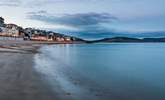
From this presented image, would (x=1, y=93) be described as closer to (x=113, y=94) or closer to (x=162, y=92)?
(x=113, y=94)

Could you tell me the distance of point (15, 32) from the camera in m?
200

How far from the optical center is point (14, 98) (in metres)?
8.01

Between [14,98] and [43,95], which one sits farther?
[43,95]

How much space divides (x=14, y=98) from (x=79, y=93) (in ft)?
7.39

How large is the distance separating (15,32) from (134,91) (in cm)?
19670

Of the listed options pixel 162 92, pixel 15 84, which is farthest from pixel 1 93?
pixel 162 92

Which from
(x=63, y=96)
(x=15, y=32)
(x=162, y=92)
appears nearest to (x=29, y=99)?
(x=63, y=96)

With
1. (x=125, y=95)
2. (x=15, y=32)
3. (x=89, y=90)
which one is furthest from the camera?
(x=15, y=32)

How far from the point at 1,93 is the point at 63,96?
1.96 meters

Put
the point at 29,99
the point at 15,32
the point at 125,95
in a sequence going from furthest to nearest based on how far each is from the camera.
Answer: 1. the point at 15,32
2. the point at 125,95
3. the point at 29,99

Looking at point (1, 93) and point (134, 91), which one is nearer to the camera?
point (1, 93)

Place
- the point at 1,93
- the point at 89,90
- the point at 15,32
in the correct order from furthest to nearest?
1. the point at 15,32
2. the point at 89,90
3. the point at 1,93

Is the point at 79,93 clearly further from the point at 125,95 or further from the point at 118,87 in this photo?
the point at 118,87

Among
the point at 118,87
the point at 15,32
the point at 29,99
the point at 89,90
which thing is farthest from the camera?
the point at 15,32
